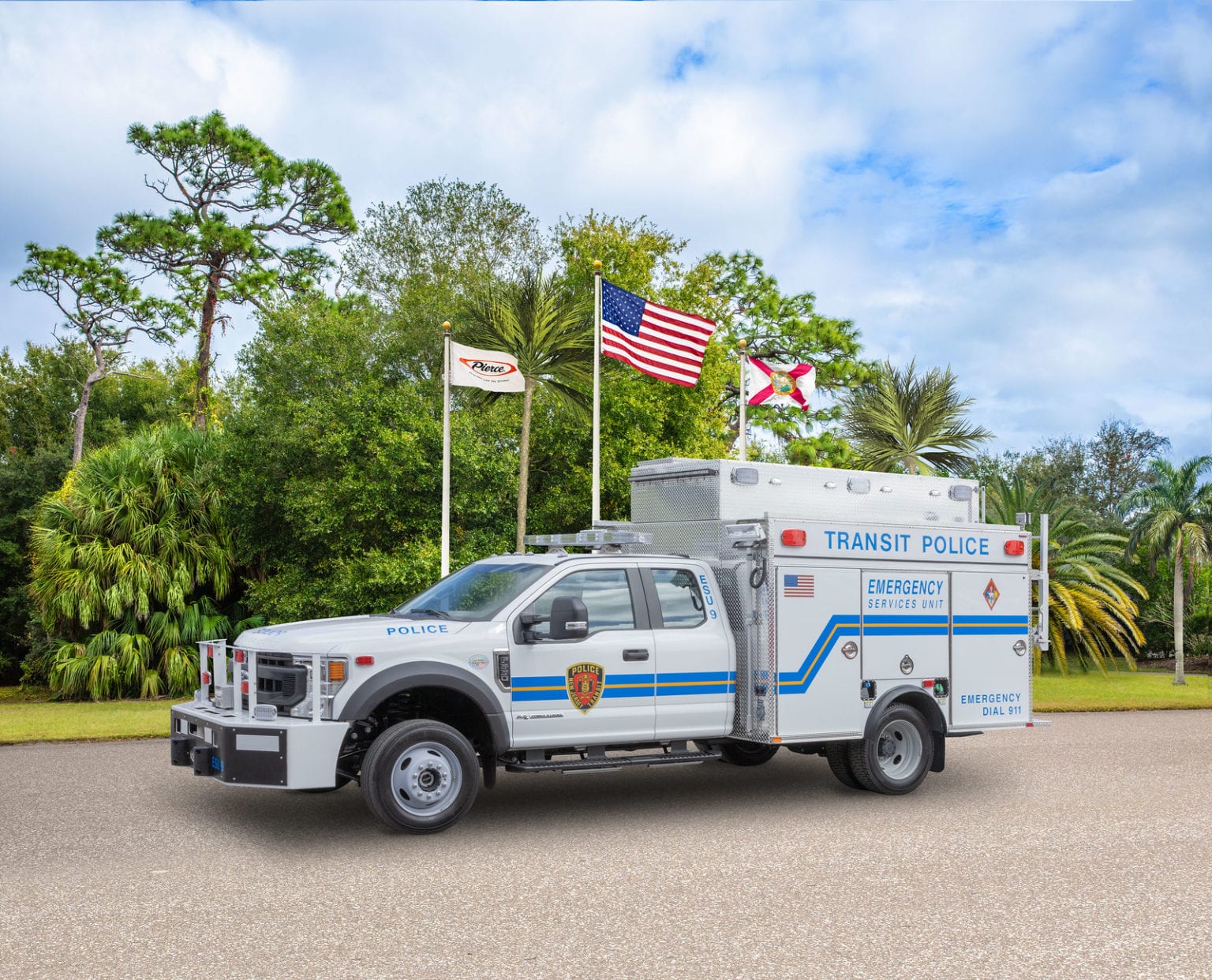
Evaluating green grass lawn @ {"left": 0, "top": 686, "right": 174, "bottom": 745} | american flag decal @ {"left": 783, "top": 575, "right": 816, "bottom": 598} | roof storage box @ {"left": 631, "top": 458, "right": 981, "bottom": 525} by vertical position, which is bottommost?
green grass lawn @ {"left": 0, "top": 686, "right": 174, "bottom": 745}

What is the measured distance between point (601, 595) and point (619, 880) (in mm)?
2545

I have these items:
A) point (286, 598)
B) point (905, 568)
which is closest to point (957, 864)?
point (905, 568)

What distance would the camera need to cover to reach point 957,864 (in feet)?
25.2

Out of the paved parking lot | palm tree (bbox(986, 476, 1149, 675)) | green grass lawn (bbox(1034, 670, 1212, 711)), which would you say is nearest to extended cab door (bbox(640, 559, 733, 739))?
the paved parking lot

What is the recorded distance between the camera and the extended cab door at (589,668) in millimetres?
8703

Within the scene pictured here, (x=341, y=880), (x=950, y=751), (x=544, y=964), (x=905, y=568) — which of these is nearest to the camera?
(x=544, y=964)

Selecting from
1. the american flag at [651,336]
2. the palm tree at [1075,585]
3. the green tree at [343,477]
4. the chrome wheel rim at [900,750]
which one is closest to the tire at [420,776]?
the chrome wheel rim at [900,750]

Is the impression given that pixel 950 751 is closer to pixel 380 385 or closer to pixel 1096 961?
pixel 1096 961

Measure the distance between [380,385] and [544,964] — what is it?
16529 millimetres

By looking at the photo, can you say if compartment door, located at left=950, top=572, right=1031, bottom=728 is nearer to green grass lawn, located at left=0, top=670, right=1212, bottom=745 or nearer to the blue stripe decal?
the blue stripe decal

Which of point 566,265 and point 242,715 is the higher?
point 566,265

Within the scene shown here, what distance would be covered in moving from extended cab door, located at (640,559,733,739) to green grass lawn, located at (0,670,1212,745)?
7277 mm

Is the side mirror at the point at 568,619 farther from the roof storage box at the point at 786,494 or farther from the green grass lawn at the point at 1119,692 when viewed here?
the green grass lawn at the point at 1119,692

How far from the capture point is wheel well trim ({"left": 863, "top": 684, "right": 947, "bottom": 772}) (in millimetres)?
10023
